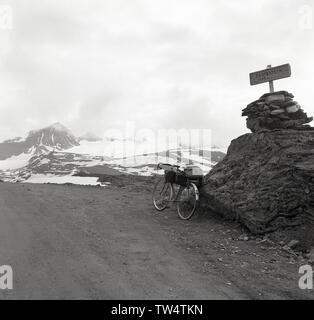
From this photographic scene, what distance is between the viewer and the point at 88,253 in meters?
9.51

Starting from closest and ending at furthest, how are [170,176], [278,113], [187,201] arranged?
[278,113] → [187,201] → [170,176]

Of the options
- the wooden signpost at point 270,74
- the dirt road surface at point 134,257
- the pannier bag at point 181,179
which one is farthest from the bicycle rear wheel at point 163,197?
the wooden signpost at point 270,74

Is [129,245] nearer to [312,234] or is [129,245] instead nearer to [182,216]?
[182,216]

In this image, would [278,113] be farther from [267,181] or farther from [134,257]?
[134,257]

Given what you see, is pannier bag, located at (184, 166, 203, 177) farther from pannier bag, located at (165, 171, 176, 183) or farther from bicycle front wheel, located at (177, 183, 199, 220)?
pannier bag, located at (165, 171, 176, 183)

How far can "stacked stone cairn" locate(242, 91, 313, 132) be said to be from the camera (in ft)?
46.3

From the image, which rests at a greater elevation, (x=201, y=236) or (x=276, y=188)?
(x=276, y=188)

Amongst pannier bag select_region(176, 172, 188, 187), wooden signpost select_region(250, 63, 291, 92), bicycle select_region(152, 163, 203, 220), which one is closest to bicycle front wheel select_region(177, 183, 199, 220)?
bicycle select_region(152, 163, 203, 220)

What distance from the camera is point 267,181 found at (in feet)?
39.0

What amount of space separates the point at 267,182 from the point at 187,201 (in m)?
3.85

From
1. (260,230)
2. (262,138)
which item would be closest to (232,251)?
(260,230)

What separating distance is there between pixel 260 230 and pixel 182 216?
356 cm

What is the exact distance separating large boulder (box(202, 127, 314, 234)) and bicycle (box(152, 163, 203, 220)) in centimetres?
51

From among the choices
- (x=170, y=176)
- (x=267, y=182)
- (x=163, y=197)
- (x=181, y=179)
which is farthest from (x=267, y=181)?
(x=163, y=197)
